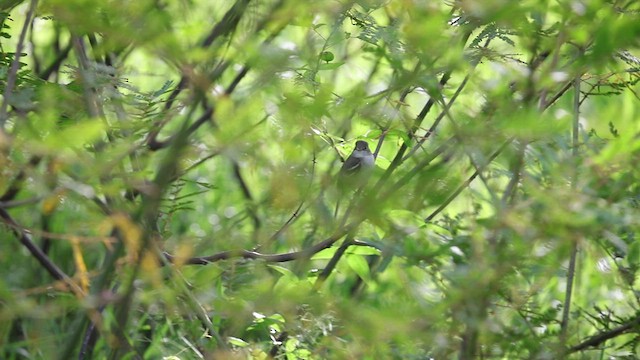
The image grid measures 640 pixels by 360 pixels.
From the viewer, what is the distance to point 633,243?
2.45m

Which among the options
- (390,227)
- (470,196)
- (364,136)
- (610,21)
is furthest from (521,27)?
(470,196)

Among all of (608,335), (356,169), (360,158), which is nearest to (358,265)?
(360,158)

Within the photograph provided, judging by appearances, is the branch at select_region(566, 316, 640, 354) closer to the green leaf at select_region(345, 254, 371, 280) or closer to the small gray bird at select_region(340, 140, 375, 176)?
the green leaf at select_region(345, 254, 371, 280)

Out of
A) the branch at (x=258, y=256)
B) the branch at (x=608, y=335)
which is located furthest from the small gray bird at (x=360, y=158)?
the branch at (x=608, y=335)

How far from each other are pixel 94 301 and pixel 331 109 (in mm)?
531

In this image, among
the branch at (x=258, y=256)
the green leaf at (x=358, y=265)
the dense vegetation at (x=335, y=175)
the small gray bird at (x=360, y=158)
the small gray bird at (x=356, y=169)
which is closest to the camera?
the dense vegetation at (x=335, y=175)

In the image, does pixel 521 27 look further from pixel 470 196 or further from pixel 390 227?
pixel 470 196

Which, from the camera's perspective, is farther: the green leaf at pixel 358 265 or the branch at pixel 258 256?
the green leaf at pixel 358 265

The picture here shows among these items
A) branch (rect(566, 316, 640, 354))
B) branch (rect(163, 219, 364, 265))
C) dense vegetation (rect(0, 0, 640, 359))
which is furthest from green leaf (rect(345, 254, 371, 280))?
branch (rect(566, 316, 640, 354))

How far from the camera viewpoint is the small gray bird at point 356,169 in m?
1.50

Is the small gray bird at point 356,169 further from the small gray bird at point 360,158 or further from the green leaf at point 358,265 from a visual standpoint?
the green leaf at point 358,265

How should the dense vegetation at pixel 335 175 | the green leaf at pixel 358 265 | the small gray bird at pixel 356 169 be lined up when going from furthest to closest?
the green leaf at pixel 358 265 < the small gray bird at pixel 356 169 < the dense vegetation at pixel 335 175

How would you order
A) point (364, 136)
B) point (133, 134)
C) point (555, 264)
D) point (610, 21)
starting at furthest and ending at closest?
point (364, 136) < point (133, 134) < point (555, 264) < point (610, 21)

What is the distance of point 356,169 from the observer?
195cm
